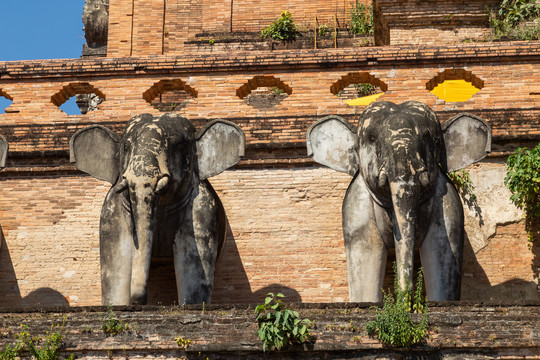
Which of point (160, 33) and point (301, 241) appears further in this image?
point (160, 33)

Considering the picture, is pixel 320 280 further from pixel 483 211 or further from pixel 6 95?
pixel 6 95

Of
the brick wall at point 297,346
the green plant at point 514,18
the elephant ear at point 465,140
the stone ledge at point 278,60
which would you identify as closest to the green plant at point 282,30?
the green plant at point 514,18

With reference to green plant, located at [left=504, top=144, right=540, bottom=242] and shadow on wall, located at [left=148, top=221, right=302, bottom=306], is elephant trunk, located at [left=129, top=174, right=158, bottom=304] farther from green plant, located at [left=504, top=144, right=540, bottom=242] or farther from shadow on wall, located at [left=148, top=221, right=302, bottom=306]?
green plant, located at [left=504, top=144, right=540, bottom=242]

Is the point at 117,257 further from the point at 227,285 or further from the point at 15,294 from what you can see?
the point at 15,294

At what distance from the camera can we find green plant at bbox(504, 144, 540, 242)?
13.7 m

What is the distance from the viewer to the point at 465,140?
1258 centimetres

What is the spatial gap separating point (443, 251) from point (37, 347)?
403cm

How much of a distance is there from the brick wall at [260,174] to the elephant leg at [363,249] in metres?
1.62

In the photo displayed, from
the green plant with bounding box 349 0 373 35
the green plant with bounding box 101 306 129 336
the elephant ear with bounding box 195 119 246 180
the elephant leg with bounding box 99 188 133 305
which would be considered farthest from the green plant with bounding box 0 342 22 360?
the green plant with bounding box 349 0 373 35

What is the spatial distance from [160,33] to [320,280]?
10389mm

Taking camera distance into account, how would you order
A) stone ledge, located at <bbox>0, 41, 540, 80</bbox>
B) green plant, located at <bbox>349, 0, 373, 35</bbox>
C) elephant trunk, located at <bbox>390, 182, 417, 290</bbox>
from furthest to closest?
1. green plant, located at <bbox>349, 0, 373, 35</bbox>
2. stone ledge, located at <bbox>0, 41, 540, 80</bbox>
3. elephant trunk, located at <bbox>390, 182, 417, 290</bbox>

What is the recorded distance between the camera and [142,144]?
39.5 feet

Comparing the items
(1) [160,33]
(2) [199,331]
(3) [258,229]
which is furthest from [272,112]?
(1) [160,33]

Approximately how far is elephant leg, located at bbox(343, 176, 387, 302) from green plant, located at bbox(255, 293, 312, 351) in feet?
5.95
